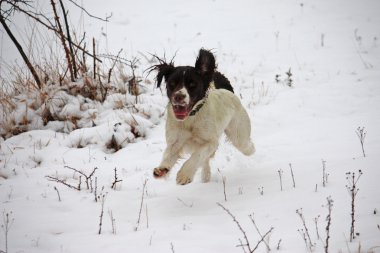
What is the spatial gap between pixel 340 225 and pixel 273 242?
1.44 ft

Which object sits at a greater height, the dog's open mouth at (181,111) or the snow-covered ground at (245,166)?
the dog's open mouth at (181,111)

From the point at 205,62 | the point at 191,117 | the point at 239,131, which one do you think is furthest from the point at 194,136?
the point at 239,131

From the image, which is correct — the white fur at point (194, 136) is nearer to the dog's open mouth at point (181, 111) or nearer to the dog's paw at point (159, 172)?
the dog's paw at point (159, 172)

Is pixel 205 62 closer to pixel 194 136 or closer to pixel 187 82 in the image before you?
pixel 187 82

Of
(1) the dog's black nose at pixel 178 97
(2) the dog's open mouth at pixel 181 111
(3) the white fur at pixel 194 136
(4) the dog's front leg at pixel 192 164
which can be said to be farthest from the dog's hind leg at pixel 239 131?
(1) the dog's black nose at pixel 178 97

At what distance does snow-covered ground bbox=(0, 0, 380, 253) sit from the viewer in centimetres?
248

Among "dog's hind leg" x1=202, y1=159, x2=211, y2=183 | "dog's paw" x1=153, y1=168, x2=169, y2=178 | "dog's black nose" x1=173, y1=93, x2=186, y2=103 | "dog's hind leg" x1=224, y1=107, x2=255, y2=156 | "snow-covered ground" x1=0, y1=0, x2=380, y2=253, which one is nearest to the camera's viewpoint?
"snow-covered ground" x1=0, y1=0, x2=380, y2=253

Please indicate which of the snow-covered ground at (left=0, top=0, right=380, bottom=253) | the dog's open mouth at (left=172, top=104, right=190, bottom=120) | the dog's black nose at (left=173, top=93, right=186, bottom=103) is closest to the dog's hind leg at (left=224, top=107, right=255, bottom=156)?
the snow-covered ground at (left=0, top=0, right=380, bottom=253)

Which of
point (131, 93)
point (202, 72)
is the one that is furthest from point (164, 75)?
point (131, 93)

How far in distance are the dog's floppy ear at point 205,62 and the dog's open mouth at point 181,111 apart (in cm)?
48

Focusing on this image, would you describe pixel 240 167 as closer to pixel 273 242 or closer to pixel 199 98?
pixel 199 98

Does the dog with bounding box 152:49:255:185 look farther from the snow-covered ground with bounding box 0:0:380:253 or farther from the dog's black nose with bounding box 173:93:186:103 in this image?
the snow-covered ground with bounding box 0:0:380:253

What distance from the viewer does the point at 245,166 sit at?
180 inches

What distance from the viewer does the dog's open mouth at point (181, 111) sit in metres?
3.32
